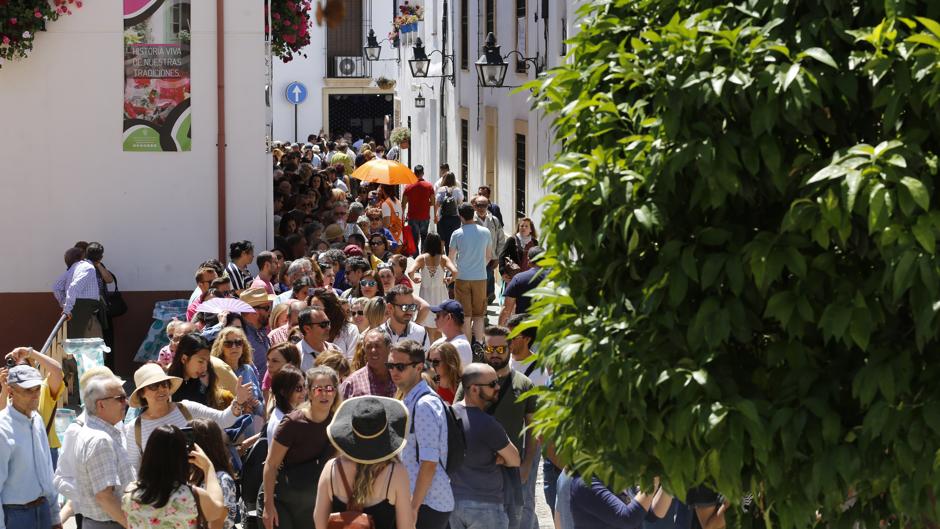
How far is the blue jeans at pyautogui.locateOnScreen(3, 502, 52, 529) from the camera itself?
721 cm

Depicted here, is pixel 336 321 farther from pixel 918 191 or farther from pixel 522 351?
pixel 918 191

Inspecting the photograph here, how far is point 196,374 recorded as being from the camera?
8367 millimetres

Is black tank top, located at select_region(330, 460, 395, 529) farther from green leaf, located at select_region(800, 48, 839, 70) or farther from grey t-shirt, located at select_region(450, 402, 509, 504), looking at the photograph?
green leaf, located at select_region(800, 48, 839, 70)

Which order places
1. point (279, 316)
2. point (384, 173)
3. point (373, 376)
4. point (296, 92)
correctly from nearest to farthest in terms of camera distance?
point (373, 376), point (279, 316), point (384, 173), point (296, 92)

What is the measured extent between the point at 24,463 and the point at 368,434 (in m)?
2.01

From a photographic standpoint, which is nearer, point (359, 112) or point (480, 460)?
point (480, 460)

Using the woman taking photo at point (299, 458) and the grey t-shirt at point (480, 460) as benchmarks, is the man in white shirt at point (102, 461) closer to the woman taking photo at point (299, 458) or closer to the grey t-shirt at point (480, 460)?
the woman taking photo at point (299, 458)

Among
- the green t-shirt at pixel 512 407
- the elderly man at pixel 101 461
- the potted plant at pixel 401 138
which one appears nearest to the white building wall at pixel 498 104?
the potted plant at pixel 401 138

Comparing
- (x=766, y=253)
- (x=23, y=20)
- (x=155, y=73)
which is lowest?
(x=766, y=253)

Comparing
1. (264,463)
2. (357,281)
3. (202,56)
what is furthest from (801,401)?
(202,56)

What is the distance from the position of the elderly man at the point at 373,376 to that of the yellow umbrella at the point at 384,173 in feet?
33.6

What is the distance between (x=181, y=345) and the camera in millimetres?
8234

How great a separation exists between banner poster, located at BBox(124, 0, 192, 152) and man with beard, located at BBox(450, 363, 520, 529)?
310 inches

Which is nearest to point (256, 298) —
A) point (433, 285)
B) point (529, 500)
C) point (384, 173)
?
point (529, 500)
